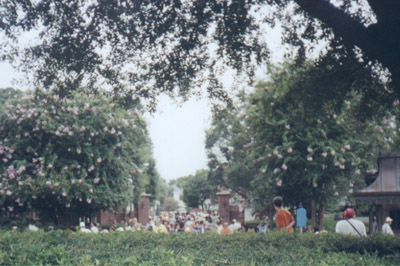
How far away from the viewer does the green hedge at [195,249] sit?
5.34 metres

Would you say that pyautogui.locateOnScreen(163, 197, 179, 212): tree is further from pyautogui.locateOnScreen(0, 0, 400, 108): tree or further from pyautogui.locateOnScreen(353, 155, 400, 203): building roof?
pyautogui.locateOnScreen(0, 0, 400, 108): tree

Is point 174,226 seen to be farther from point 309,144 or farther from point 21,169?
point 309,144

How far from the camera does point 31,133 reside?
24.8 metres

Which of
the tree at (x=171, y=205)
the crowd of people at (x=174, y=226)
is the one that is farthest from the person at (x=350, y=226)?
the tree at (x=171, y=205)

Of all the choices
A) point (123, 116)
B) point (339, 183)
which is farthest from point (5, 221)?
Result: point (339, 183)

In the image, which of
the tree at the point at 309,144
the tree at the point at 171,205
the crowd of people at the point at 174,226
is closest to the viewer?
the crowd of people at the point at 174,226

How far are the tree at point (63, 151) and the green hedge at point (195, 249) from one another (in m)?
15.2

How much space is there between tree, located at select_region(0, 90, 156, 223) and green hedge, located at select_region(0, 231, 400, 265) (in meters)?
15.2

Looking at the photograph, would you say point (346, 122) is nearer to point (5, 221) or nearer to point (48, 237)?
point (48, 237)

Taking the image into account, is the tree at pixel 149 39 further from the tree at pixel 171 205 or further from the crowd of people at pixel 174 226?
the tree at pixel 171 205

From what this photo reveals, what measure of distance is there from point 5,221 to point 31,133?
324 inches

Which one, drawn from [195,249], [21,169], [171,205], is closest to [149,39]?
[195,249]

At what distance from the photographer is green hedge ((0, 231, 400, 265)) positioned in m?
5.34

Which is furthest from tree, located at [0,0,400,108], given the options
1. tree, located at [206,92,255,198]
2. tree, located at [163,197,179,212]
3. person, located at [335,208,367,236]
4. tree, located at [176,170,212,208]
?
tree, located at [163,197,179,212]
